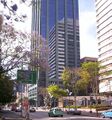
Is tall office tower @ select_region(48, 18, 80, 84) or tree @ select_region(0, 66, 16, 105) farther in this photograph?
tall office tower @ select_region(48, 18, 80, 84)

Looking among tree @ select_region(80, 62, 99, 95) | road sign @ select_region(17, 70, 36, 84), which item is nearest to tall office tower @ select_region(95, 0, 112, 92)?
tree @ select_region(80, 62, 99, 95)

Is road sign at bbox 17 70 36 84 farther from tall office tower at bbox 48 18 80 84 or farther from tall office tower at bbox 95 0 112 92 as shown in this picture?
tall office tower at bbox 48 18 80 84

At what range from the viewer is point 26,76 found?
39156mm

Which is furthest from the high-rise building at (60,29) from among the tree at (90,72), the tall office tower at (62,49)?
the tree at (90,72)

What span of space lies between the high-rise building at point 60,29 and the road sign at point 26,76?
119 meters

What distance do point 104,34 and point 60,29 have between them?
4471 cm

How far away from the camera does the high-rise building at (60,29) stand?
16312cm

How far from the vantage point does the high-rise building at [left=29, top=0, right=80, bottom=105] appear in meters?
163

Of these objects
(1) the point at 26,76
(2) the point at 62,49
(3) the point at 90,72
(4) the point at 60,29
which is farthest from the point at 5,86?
(2) the point at 62,49

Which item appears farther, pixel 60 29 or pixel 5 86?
pixel 60 29

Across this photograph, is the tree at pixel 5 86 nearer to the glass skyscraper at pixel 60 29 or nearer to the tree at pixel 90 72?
the tree at pixel 90 72

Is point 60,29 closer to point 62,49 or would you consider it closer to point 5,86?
point 62,49

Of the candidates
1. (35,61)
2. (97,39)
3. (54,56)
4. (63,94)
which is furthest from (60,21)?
(35,61)

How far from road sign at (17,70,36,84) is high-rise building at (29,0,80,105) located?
11921 cm
